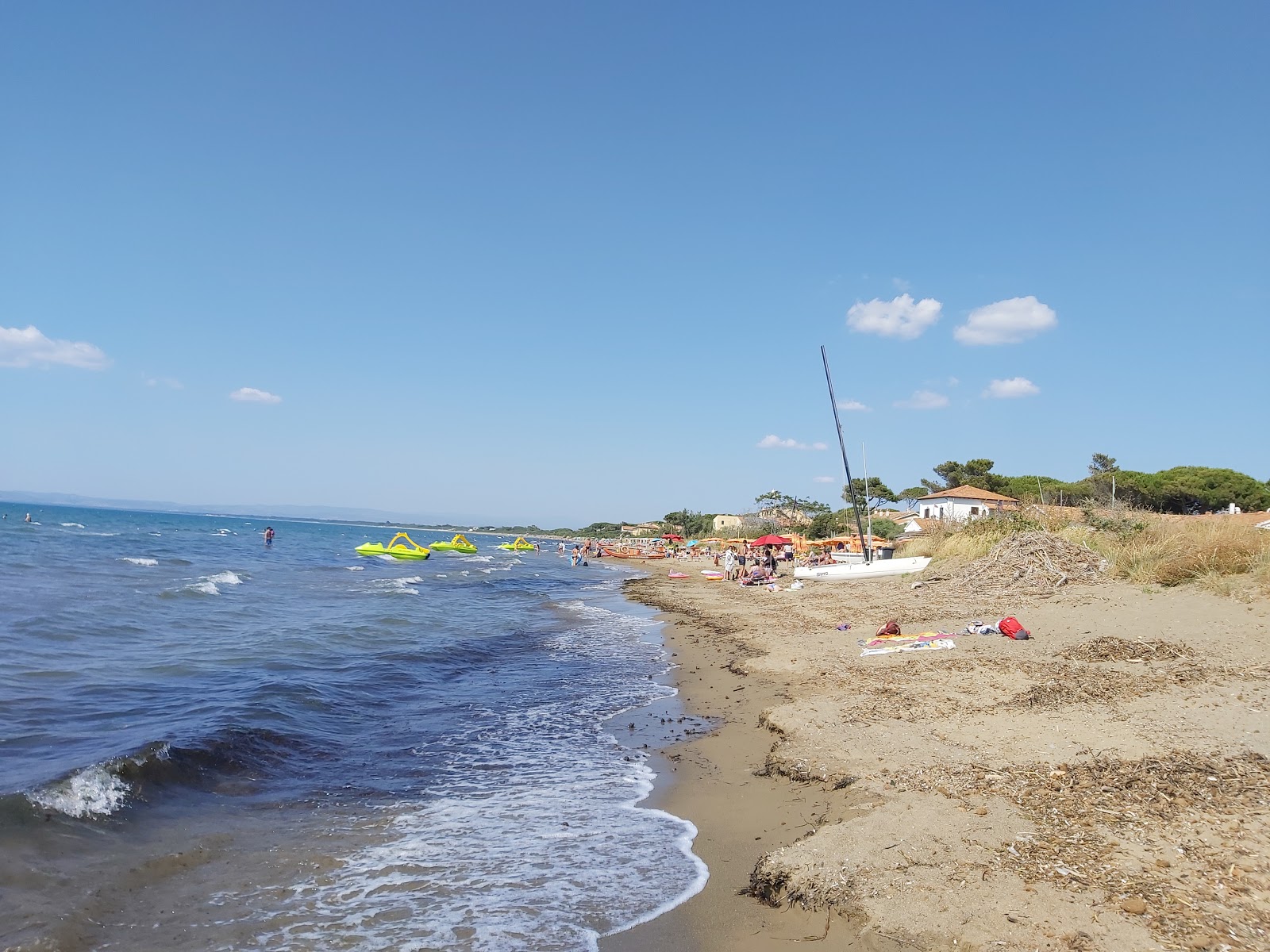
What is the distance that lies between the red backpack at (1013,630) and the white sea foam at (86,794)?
474 inches

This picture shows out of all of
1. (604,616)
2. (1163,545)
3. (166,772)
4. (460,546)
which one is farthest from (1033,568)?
(460,546)

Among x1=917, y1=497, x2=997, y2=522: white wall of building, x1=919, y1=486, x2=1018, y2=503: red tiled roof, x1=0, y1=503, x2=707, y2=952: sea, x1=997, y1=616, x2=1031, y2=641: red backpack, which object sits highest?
x1=919, y1=486, x2=1018, y2=503: red tiled roof

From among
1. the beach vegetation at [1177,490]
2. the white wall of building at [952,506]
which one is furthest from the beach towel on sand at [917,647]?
the white wall of building at [952,506]

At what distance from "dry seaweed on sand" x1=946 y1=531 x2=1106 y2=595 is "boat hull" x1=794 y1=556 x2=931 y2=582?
17.2ft

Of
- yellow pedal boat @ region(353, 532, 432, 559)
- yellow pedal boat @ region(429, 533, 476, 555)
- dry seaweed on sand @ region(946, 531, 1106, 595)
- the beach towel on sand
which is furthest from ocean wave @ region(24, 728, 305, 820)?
yellow pedal boat @ region(429, 533, 476, 555)

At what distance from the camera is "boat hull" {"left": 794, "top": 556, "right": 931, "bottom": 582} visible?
24531 millimetres

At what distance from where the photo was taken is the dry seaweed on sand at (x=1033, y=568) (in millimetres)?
15716

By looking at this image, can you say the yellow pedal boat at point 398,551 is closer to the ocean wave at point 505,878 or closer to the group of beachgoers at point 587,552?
the group of beachgoers at point 587,552

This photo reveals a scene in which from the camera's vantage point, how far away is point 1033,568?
16734 mm

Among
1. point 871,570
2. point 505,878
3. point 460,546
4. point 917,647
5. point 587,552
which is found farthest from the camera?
point 587,552

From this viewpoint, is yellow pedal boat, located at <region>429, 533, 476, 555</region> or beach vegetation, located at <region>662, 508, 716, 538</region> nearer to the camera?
yellow pedal boat, located at <region>429, 533, 476, 555</region>

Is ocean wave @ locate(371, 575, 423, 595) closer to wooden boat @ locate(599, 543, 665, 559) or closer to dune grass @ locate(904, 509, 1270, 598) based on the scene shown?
dune grass @ locate(904, 509, 1270, 598)

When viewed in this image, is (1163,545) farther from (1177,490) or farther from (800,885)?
(1177,490)

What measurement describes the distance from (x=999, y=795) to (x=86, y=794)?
771cm
